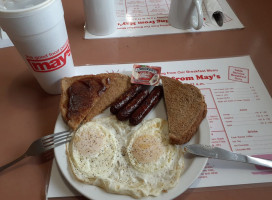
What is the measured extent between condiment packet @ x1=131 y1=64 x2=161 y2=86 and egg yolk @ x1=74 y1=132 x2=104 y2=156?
495 mm

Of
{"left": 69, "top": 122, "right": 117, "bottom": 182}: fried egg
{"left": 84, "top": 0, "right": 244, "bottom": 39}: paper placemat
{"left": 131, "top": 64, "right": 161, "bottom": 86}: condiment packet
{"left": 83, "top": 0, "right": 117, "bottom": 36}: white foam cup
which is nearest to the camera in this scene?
{"left": 69, "top": 122, "right": 117, "bottom": 182}: fried egg

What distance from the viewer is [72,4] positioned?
2338 mm

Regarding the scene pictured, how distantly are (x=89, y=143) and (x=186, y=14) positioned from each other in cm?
149

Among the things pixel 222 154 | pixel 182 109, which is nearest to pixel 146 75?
pixel 182 109

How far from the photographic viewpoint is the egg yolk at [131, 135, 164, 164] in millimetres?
1184

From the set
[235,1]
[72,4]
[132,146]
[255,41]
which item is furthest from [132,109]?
[235,1]

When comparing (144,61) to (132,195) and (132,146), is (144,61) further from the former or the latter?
(132,195)

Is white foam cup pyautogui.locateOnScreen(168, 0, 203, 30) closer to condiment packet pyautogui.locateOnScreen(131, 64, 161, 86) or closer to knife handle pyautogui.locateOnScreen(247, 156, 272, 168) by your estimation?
condiment packet pyautogui.locateOnScreen(131, 64, 161, 86)

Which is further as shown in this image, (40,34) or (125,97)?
(125,97)

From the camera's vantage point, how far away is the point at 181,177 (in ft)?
3.63

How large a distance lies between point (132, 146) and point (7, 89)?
1133 millimetres

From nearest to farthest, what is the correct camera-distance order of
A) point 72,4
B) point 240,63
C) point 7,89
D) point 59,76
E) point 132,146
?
point 132,146
point 59,76
point 7,89
point 240,63
point 72,4

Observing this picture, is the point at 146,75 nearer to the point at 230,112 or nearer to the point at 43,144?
the point at 230,112

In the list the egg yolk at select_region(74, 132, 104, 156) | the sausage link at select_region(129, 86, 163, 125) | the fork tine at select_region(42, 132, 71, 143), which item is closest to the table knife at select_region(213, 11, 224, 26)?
the sausage link at select_region(129, 86, 163, 125)
